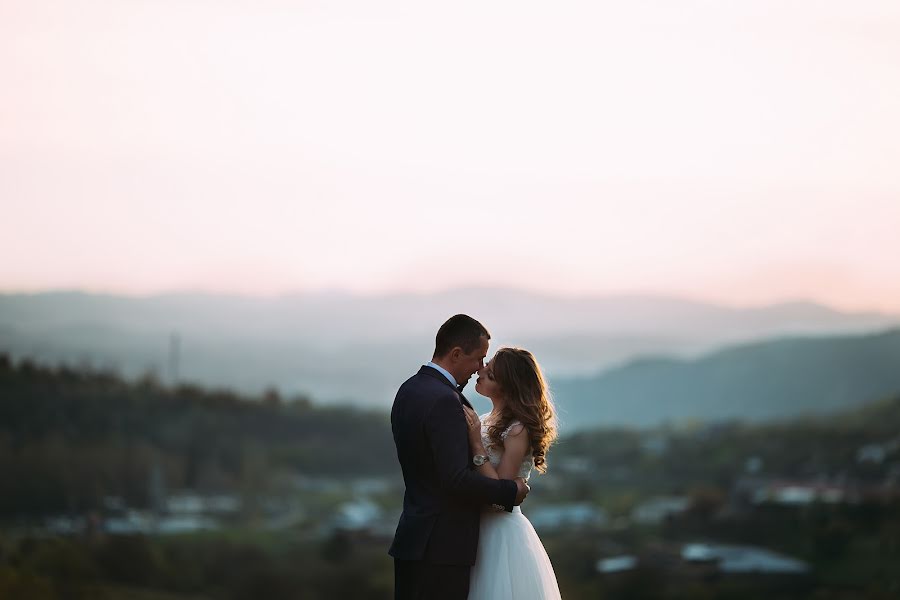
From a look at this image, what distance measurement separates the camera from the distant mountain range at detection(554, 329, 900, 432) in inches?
2657

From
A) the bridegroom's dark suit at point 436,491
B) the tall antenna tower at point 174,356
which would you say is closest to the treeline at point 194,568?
the tall antenna tower at point 174,356

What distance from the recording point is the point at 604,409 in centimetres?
7038

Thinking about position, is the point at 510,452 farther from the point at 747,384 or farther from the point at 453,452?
the point at 747,384

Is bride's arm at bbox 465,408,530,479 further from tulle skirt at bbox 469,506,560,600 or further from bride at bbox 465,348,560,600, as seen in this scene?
tulle skirt at bbox 469,506,560,600

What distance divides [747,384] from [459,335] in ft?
228

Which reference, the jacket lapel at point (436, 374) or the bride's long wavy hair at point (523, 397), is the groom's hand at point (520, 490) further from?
the jacket lapel at point (436, 374)

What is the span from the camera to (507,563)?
199 inches

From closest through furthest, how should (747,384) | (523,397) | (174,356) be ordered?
(523,397) → (174,356) → (747,384)

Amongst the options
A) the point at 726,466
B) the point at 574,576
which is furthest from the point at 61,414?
the point at 726,466

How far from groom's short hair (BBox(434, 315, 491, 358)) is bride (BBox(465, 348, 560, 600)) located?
0.62 ft

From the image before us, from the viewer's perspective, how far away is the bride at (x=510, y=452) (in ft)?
16.2

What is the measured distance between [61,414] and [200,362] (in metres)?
10.6

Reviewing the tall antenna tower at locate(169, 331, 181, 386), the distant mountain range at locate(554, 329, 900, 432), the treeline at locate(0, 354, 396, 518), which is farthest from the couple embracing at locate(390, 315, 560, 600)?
the distant mountain range at locate(554, 329, 900, 432)

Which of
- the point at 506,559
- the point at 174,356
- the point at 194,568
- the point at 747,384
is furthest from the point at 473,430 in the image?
the point at 747,384
